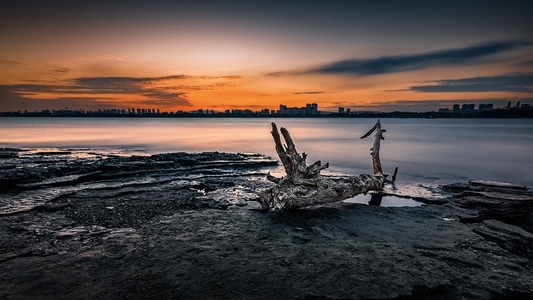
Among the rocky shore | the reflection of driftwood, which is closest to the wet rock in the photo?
the rocky shore

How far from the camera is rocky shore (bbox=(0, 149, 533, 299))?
3.89 m

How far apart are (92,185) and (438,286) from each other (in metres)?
10.6

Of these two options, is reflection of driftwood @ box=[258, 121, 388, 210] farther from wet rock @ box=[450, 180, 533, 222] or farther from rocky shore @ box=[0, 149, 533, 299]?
wet rock @ box=[450, 180, 533, 222]

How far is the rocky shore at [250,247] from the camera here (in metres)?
3.89

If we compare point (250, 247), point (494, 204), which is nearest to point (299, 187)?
point (250, 247)

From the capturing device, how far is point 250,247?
5.25m

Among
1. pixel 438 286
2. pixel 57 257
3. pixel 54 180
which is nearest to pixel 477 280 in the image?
pixel 438 286

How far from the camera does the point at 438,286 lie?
3945 millimetres

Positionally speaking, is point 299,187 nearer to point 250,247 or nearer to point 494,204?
point 250,247

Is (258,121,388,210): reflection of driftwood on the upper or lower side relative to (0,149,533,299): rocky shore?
upper

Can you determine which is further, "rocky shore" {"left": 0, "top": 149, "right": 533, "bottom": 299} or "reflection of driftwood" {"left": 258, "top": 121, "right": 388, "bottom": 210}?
"reflection of driftwood" {"left": 258, "top": 121, "right": 388, "bottom": 210}

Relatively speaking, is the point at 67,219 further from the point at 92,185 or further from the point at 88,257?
the point at 92,185

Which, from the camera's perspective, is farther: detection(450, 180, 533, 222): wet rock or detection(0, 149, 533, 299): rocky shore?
detection(450, 180, 533, 222): wet rock

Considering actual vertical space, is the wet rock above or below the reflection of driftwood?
below
